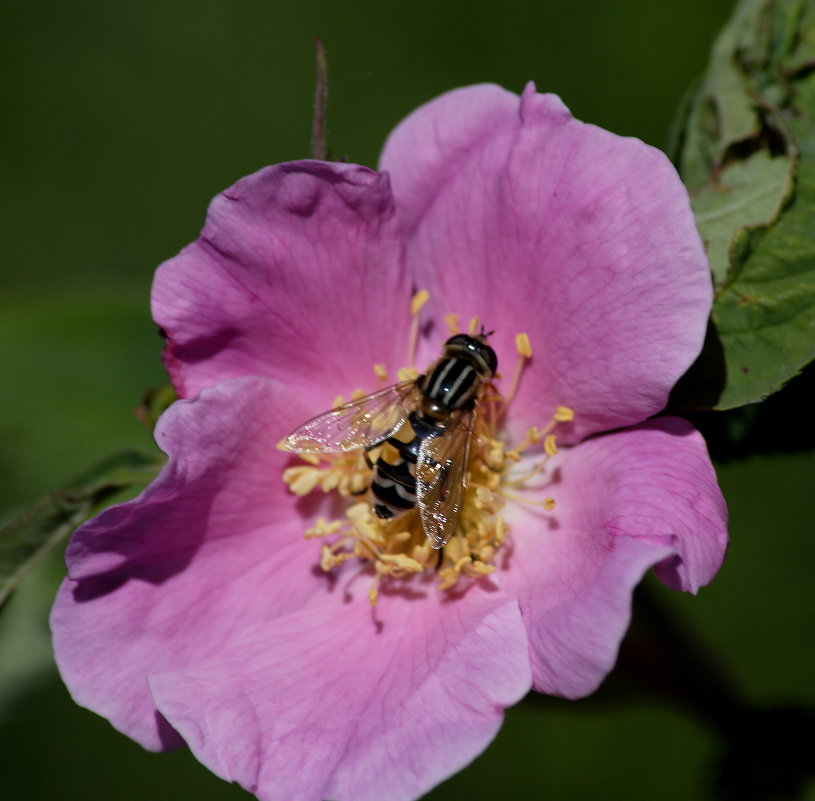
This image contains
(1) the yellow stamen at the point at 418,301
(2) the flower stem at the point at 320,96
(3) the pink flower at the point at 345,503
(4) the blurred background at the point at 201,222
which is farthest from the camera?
(4) the blurred background at the point at 201,222

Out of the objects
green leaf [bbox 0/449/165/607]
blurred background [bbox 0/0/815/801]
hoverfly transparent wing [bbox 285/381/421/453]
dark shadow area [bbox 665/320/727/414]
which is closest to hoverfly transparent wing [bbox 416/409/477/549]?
hoverfly transparent wing [bbox 285/381/421/453]

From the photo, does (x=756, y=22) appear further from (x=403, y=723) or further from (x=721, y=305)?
(x=403, y=723)

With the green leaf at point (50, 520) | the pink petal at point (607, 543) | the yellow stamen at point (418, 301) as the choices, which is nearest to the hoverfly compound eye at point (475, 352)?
the yellow stamen at point (418, 301)

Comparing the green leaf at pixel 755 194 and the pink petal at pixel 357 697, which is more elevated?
the green leaf at pixel 755 194

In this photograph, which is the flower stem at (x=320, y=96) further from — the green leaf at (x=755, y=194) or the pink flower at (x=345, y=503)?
the green leaf at (x=755, y=194)

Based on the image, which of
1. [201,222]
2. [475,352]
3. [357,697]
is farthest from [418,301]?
[201,222]

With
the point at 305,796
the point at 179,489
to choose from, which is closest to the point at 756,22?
the point at 179,489

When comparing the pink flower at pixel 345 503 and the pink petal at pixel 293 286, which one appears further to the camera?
the pink petal at pixel 293 286

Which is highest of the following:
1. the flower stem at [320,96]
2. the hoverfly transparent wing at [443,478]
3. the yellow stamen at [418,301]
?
the flower stem at [320,96]
